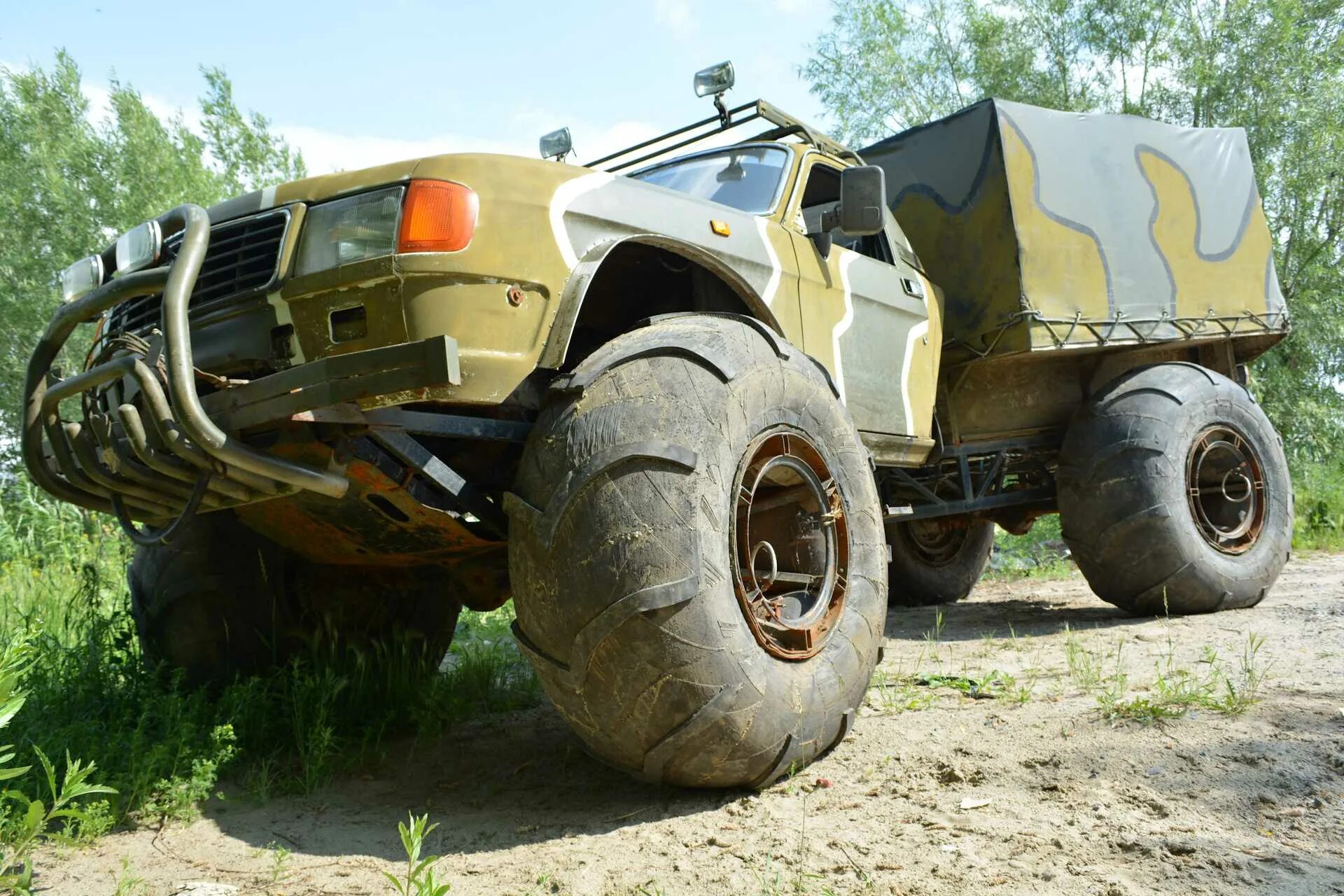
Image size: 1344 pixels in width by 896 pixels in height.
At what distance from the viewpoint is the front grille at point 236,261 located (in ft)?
9.04

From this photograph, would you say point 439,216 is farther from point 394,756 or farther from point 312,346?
point 394,756

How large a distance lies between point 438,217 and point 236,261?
26.3 inches

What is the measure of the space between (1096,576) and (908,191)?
2.42m

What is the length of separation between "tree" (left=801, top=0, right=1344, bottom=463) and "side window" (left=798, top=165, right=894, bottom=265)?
1326 centimetres

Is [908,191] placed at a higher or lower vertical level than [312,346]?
higher

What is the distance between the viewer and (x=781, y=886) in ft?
7.16

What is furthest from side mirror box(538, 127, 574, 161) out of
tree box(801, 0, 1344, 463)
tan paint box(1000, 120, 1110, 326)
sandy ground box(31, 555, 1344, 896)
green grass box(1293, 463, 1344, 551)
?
tree box(801, 0, 1344, 463)

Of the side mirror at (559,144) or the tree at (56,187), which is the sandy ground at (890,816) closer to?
the side mirror at (559,144)

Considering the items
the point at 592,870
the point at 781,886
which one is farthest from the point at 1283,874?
the point at 592,870

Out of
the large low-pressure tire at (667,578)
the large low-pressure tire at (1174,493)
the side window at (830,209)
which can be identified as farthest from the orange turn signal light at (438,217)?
the large low-pressure tire at (1174,493)

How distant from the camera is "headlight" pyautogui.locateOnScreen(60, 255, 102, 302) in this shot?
2.94 meters

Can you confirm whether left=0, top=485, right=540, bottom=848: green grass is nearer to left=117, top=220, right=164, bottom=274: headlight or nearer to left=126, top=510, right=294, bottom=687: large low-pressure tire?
left=126, top=510, right=294, bottom=687: large low-pressure tire

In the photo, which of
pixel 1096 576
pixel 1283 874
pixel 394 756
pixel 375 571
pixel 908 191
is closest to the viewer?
pixel 1283 874

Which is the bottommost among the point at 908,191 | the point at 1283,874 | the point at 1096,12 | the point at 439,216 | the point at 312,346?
the point at 1283,874
